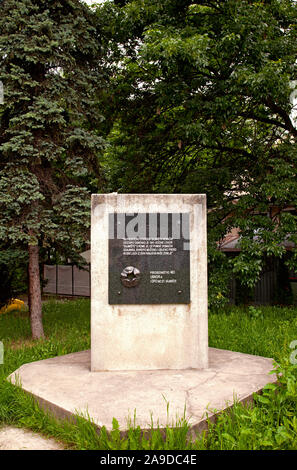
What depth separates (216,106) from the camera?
832 cm

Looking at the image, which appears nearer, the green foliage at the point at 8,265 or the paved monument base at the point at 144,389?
the paved monument base at the point at 144,389

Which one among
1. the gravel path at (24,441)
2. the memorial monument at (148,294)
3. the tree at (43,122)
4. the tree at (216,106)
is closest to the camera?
the gravel path at (24,441)

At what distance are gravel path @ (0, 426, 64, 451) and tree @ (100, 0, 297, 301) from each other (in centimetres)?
548

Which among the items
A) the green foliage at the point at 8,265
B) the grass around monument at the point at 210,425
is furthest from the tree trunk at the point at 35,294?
the grass around monument at the point at 210,425

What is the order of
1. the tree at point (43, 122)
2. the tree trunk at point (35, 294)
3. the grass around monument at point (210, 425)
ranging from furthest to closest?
the tree trunk at point (35, 294)
the tree at point (43, 122)
the grass around monument at point (210, 425)

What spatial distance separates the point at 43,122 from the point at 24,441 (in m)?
5.97

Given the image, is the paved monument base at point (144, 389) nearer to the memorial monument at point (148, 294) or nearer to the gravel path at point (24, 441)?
the memorial monument at point (148, 294)

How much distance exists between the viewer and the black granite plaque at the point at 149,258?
5055mm

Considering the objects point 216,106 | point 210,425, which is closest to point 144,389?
point 210,425

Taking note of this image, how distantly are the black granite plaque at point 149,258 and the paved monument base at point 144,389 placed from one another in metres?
0.95

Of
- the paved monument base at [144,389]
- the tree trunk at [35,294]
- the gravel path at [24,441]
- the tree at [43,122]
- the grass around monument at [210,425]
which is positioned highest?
the tree at [43,122]

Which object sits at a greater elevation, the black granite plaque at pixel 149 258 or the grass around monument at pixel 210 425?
the black granite plaque at pixel 149 258

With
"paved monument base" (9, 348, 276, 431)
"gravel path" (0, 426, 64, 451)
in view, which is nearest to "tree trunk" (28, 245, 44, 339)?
"paved monument base" (9, 348, 276, 431)

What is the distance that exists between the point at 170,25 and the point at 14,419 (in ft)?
26.6
